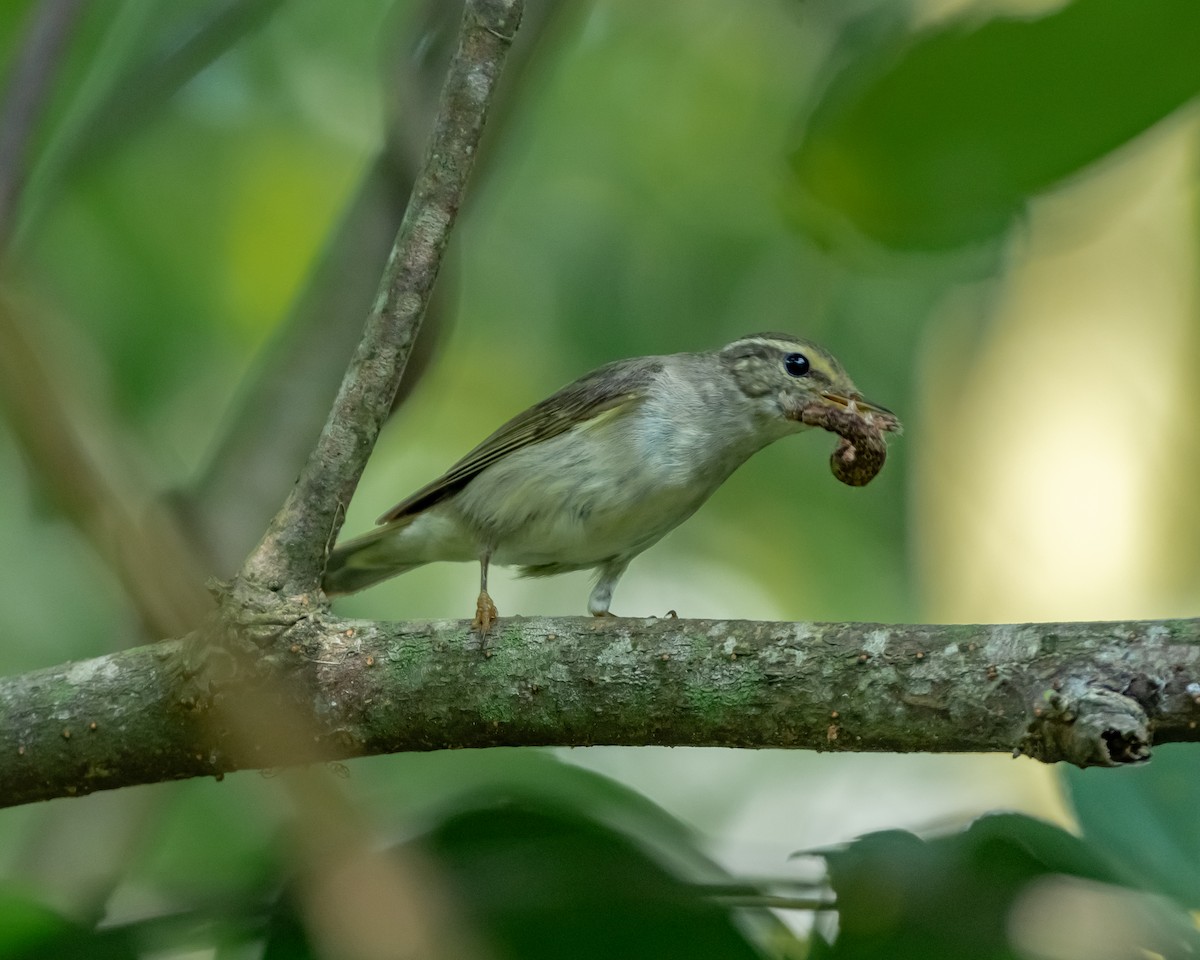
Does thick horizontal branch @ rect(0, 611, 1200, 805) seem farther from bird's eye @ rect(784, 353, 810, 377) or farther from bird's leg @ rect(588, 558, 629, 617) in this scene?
bird's eye @ rect(784, 353, 810, 377)

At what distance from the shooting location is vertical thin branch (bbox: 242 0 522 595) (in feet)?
9.11

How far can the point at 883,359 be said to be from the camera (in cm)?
687

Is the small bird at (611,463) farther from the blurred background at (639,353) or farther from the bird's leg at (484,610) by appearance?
the blurred background at (639,353)

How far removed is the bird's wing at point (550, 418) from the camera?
15.7 ft

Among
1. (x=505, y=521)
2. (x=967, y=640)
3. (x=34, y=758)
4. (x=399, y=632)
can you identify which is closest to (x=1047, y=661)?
(x=967, y=640)

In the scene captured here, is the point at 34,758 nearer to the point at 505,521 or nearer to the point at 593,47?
the point at 505,521

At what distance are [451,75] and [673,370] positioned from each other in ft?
7.82

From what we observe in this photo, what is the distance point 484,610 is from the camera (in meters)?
3.52

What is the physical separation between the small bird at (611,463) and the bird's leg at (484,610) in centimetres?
4

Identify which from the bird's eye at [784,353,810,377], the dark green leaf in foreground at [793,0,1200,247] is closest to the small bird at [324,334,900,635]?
the bird's eye at [784,353,810,377]

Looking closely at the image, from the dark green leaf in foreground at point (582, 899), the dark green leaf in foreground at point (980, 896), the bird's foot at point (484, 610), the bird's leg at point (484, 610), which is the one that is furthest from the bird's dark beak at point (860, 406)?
the dark green leaf in foreground at point (582, 899)

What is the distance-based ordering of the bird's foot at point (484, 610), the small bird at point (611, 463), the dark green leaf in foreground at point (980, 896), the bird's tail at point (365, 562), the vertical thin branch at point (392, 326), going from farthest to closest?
the bird's tail at point (365, 562) → the small bird at point (611, 463) → the bird's foot at point (484, 610) → the vertical thin branch at point (392, 326) → the dark green leaf in foreground at point (980, 896)

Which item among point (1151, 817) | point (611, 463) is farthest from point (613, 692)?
point (611, 463)

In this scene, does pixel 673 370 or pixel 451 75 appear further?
pixel 673 370
